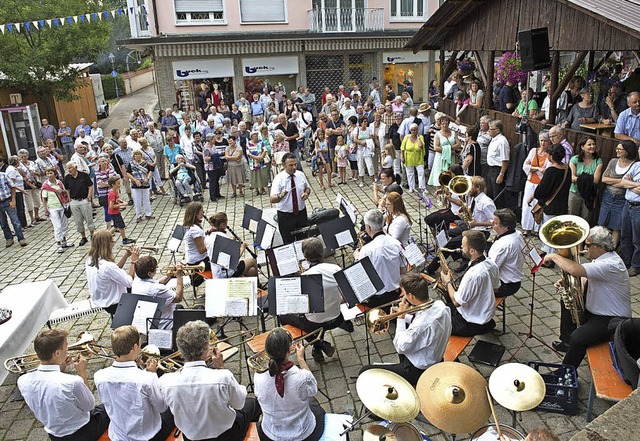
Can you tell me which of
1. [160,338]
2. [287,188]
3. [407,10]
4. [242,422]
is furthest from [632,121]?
[407,10]

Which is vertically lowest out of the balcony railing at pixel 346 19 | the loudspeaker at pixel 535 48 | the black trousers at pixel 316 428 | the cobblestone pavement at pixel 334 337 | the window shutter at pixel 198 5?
the cobblestone pavement at pixel 334 337

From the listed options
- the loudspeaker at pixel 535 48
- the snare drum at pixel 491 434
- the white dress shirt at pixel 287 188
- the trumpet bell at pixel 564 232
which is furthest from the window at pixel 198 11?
the snare drum at pixel 491 434

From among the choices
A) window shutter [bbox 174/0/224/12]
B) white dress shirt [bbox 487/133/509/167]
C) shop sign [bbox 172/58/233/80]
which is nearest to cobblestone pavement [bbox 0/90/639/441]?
white dress shirt [bbox 487/133/509/167]

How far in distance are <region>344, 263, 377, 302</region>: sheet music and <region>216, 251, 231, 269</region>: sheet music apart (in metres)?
1.91

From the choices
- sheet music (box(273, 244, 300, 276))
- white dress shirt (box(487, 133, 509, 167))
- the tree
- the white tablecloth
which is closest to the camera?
the white tablecloth

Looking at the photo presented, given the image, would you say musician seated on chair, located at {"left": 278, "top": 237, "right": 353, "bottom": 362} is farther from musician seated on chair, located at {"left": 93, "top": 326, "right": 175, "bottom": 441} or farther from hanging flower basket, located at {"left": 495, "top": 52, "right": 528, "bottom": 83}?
hanging flower basket, located at {"left": 495, "top": 52, "right": 528, "bottom": 83}

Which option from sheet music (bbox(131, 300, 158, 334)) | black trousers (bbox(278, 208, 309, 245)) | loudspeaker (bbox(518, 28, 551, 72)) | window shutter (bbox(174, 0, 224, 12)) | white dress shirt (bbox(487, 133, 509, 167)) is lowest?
black trousers (bbox(278, 208, 309, 245))

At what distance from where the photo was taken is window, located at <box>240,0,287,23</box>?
23109mm

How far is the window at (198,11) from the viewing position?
73.2 feet

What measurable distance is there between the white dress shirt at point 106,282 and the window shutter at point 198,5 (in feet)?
62.7

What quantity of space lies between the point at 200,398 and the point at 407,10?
83.4 feet

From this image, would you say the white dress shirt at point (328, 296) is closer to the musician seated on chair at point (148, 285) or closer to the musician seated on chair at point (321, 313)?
the musician seated on chair at point (321, 313)

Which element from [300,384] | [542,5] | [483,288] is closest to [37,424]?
[300,384]

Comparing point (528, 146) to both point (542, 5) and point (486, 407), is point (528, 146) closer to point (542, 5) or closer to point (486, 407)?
point (542, 5)
